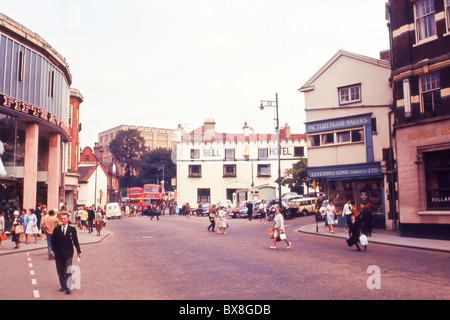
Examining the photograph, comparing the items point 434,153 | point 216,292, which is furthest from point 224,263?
point 434,153

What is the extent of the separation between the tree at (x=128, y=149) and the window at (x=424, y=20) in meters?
80.8

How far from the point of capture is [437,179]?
756 inches

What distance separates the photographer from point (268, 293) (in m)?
8.09

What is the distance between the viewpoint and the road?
8148mm

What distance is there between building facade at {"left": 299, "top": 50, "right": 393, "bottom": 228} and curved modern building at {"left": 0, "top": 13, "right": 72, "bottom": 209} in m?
18.5

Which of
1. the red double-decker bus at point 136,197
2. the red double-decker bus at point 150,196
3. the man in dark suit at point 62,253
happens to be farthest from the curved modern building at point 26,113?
the red double-decker bus at point 136,197

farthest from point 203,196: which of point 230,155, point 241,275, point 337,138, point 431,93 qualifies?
point 241,275

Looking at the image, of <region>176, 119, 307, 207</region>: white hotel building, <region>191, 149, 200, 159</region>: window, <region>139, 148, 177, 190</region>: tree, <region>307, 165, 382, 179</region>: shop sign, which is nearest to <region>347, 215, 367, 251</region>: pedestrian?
<region>307, 165, 382, 179</region>: shop sign

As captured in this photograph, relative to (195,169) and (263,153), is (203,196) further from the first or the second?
(263,153)

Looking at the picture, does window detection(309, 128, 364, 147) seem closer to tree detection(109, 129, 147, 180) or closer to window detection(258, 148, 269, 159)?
window detection(258, 148, 269, 159)

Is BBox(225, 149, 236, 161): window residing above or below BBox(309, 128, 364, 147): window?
above

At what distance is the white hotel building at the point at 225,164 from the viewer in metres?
63.2

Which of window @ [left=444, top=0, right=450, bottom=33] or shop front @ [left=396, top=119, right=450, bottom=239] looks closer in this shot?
shop front @ [left=396, top=119, right=450, bottom=239]
